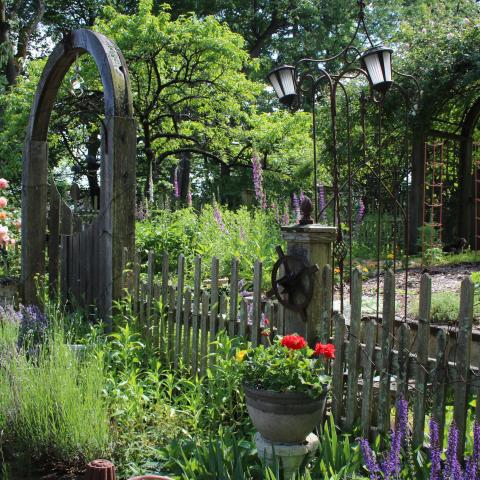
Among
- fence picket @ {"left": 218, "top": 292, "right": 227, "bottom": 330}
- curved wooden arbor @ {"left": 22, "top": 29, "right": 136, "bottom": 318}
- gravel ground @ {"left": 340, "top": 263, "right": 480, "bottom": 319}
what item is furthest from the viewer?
gravel ground @ {"left": 340, "top": 263, "right": 480, "bottom": 319}

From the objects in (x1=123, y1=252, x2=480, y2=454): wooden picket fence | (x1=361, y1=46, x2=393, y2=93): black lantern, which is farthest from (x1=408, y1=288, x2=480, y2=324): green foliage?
(x1=361, y1=46, x2=393, y2=93): black lantern

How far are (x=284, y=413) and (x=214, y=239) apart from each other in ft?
16.0

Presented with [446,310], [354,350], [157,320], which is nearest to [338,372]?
[354,350]

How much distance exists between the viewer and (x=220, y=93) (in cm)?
1287

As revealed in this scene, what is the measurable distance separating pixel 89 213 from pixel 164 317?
651 centimetres

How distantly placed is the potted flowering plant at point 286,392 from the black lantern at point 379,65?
2.53 meters

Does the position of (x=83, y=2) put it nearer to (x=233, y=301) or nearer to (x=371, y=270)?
(x=371, y=270)

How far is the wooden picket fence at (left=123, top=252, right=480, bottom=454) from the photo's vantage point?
7.64 feet

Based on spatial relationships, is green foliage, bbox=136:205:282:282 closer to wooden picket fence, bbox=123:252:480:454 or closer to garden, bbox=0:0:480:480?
garden, bbox=0:0:480:480

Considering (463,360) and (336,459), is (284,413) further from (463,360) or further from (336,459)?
(463,360)

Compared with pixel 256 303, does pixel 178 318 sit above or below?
below

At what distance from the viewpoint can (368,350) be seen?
8.79 feet

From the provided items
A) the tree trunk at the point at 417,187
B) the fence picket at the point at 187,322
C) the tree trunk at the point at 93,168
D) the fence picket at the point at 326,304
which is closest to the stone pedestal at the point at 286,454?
the fence picket at the point at 326,304

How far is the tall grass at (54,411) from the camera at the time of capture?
2.71 m
